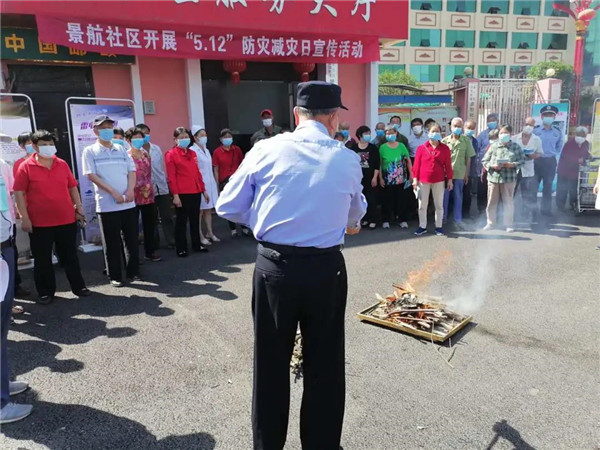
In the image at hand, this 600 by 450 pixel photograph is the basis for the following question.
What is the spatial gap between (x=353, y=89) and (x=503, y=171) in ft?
16.6

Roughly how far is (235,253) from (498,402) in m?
4.78

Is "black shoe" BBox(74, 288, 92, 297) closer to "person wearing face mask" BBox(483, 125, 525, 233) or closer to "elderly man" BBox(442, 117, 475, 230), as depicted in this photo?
"elderly man" BBox(442, 117, 475, 230)

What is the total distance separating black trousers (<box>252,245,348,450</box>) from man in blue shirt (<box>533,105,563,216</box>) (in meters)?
8.77

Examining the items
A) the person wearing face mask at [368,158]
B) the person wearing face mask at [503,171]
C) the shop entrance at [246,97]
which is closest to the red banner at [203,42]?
the shop entrance at [246,97]

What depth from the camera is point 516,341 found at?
4.10 metres

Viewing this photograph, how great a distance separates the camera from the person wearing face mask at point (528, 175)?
911 cm

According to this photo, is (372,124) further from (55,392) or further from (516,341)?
(55,392)

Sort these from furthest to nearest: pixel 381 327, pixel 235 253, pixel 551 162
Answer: pixel 551 162
pixel 235 253
pixel 381 327

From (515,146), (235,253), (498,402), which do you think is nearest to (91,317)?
(235,253)

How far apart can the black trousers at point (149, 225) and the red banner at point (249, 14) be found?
147 inches

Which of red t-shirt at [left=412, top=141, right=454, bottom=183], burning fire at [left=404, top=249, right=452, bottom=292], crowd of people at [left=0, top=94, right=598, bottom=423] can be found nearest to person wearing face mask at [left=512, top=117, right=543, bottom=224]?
crowd of people at [left=0, top=94, right=598, bottom=423]

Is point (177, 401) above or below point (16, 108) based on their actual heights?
below

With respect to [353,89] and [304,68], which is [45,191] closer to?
[304,68]

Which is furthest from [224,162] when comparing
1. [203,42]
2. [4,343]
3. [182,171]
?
[4,343]
